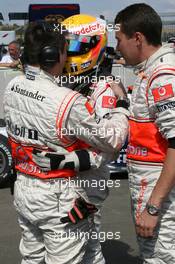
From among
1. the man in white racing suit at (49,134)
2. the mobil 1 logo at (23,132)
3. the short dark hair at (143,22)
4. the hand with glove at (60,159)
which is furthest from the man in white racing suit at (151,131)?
the mobil 1 logo at (23,132)

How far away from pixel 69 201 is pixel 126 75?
6.49m

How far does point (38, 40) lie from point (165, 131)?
808 mm

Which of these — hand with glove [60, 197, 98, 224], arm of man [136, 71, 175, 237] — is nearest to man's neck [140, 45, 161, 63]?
arm of man [136, 71, 175, 237]

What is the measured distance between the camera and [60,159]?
2568mm

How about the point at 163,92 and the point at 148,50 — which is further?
the point at 148,50

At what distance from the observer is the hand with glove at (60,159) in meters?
2.57

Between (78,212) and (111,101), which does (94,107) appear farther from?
(78,212)

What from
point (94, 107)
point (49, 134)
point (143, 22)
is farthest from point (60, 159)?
point (143, 22)

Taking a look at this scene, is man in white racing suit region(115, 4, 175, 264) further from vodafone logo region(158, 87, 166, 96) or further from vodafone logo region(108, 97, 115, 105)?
vodafone logo region(108, 97, 115, 105)

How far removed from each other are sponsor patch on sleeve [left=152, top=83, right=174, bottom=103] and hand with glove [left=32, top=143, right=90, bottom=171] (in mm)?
507

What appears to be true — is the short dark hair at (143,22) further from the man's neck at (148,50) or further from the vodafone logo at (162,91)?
the vodafone logo at (162,91)

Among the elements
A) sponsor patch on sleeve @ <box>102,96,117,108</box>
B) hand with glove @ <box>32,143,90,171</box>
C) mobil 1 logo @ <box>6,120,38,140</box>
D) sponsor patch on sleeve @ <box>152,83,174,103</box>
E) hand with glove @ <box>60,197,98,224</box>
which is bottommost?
hand with glove @ <box>60,197,98,224</box>

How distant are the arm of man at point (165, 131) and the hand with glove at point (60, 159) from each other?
435 millimetres

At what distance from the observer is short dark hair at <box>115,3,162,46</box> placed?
2.44 metres
